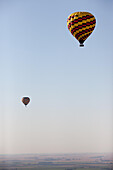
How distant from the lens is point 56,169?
73062mm

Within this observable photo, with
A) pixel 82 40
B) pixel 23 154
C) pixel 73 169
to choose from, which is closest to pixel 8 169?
pixel 73 169

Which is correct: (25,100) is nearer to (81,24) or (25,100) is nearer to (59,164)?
(81,24)

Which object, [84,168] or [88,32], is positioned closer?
[88,32]

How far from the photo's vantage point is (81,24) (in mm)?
20625

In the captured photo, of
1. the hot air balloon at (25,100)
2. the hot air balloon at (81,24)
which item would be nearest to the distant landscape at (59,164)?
A: the hot air balloon at (25,100)

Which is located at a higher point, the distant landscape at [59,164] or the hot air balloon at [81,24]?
the distant landscape at [59,164]

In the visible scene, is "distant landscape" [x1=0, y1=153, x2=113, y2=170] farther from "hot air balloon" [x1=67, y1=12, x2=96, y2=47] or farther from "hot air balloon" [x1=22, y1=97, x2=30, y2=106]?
"hot air balloon" [x1=67, y1=12, x2=96, y2=47]

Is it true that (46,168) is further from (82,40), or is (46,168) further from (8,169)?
(82,40)

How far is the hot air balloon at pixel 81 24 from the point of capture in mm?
20609

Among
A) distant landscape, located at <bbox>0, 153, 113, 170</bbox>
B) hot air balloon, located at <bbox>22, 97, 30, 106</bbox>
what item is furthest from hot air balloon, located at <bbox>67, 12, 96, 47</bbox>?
distant landscape, located at <bbox>0, 153, 113, 170</bbox>

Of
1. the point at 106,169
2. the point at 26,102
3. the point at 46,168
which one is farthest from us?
the point at 46,168

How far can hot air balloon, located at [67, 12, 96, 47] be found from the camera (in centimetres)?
2061

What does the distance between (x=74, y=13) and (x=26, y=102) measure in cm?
1353

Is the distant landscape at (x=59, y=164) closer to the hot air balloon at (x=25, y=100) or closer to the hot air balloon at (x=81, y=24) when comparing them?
the hot air balloon at (x=25, y=100)
